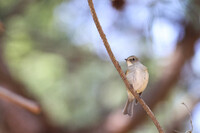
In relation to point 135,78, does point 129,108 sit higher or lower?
lower

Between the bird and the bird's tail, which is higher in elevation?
the bird

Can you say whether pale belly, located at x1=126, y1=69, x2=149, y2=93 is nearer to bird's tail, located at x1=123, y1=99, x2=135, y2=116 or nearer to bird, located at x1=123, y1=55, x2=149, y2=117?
bird, located at x1=123, y1=55, x2=149, y2=117

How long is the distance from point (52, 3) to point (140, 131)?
224cm

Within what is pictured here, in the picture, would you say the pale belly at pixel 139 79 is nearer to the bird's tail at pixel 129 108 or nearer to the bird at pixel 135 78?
the bird at pixel 135 78

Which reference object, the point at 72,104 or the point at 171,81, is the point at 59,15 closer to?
the point at 72,104

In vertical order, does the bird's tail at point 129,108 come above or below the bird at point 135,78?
below

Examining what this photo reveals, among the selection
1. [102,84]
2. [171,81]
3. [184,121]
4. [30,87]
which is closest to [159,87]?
[171,81]

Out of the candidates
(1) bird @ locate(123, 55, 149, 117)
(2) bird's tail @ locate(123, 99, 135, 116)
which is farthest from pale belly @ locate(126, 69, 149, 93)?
(2) bird's tail @ locate(123, 99, 135, 116)

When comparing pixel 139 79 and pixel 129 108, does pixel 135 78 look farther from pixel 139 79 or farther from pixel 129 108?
pixel 129 108

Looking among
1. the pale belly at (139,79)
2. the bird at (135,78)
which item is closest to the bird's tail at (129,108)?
the bird at (135,78)

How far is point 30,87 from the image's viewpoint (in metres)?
4.79

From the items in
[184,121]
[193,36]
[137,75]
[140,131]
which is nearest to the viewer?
[137,75]

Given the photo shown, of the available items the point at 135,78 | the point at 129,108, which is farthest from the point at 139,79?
the point at 129,108

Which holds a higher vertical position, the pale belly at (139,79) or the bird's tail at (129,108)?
the pale belly at (139,79)
